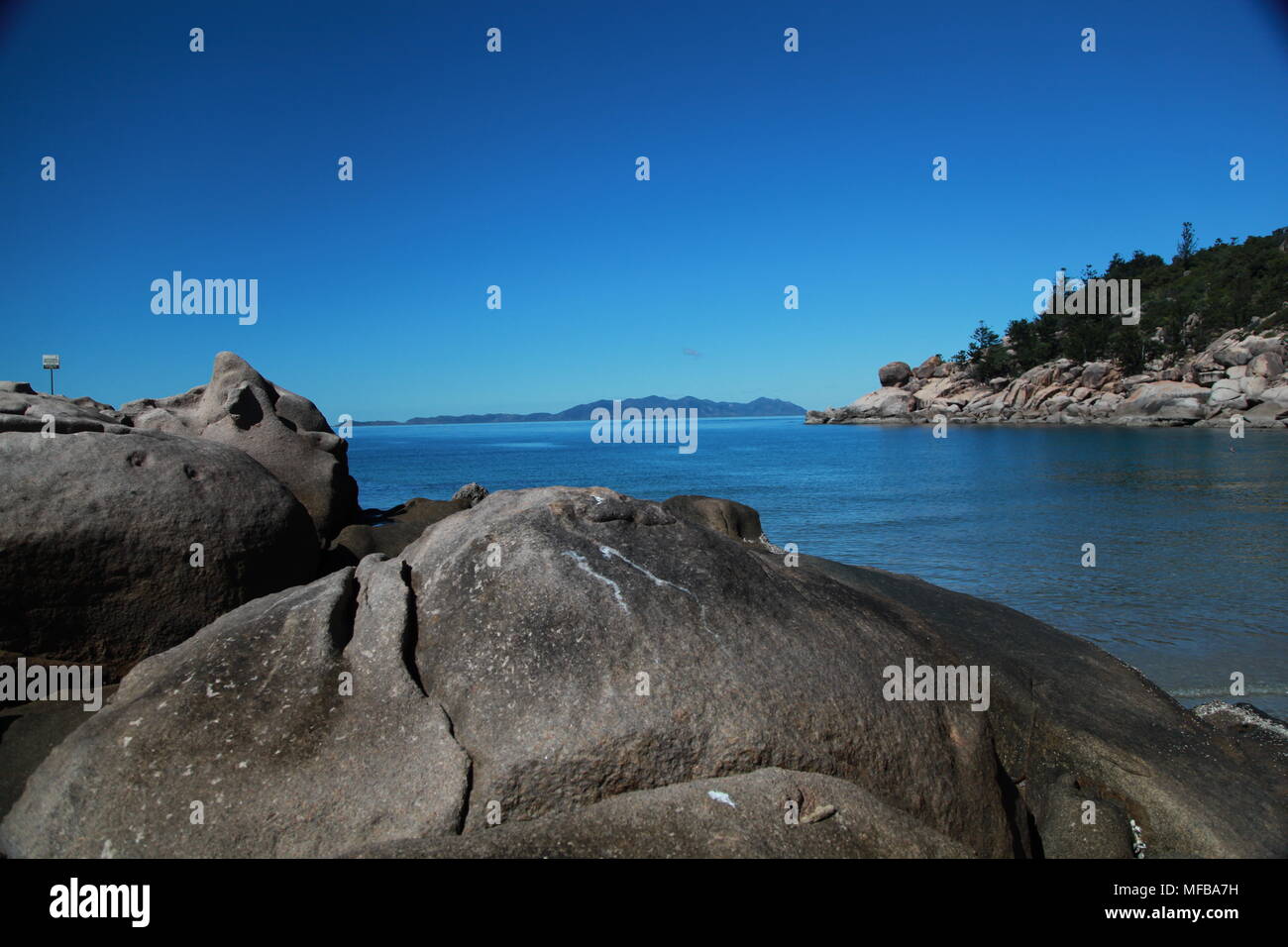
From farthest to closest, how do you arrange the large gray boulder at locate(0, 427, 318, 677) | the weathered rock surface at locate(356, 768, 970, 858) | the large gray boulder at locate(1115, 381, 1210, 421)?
the large gray boulder at locate(1115, 381, 1210, 421) < the large gray boulder at locate(0, 427, 318, 677) < the weathered rock surface at locate(356, 768, 970, 858)

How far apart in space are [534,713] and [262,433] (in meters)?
9.70

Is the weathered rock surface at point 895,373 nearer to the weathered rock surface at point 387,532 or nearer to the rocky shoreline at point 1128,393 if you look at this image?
the rocky shoreline at point 1128,393

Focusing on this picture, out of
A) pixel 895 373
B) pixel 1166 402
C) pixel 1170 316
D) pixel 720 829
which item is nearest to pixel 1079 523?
pixel 720 829

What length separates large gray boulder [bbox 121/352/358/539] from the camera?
12.2 meters

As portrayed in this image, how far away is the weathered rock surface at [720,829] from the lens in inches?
141

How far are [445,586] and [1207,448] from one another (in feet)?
176

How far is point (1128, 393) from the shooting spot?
8144 centimetres

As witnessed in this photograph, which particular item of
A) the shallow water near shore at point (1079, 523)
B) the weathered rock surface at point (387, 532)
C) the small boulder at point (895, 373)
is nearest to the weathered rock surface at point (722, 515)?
the weathered rock surface at point (387, 532)

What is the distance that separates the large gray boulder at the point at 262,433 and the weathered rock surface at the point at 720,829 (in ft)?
30.5

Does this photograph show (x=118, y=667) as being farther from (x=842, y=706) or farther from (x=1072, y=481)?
(x=1072, y=481)

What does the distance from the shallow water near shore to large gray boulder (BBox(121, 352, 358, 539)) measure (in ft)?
35.6

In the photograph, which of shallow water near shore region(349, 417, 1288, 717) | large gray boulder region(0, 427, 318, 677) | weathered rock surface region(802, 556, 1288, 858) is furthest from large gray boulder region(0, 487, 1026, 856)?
shallow water near shore region(349, 417, 1288, 717)

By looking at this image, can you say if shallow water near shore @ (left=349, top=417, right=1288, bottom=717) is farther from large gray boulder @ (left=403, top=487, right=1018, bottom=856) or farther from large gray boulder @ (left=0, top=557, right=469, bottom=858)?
large gray boulder @ (left=0, top=557, right=469, bottom=858)

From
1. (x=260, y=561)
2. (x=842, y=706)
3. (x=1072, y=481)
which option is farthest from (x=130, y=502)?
(x=1072, y=481)
